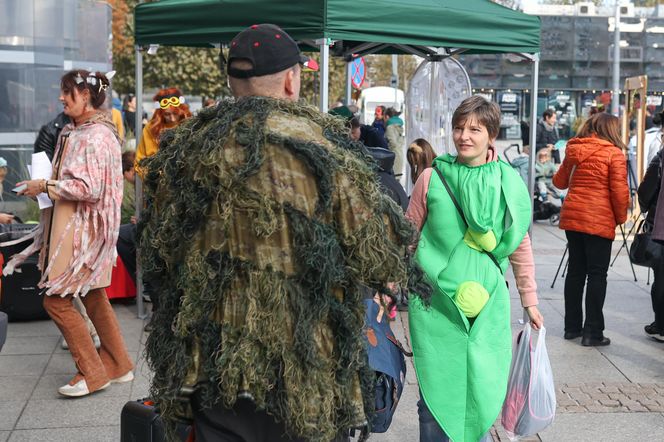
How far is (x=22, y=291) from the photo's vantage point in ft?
23.8

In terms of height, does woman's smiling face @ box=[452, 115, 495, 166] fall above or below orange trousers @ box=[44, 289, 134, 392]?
above

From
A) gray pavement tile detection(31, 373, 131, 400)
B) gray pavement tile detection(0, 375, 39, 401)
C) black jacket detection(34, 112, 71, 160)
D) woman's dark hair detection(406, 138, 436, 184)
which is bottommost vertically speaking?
gray pavement tile detection(0, 375, 39, 401)

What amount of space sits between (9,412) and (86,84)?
192 cm

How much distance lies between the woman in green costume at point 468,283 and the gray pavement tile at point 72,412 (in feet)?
6.85

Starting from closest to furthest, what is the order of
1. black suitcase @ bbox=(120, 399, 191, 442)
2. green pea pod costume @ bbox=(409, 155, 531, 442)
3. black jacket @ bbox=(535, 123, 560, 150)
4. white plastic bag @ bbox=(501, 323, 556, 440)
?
1. black suitcase @ bbox=(120, 399, 191, 442)
2. green pea pod costume @ bbox=(409, 155, 531, 442)
3. white plastic bag @ bbox=(501, 323, 556, 440)
4. black jacket @ bbox=(535, 123, 560, 150)

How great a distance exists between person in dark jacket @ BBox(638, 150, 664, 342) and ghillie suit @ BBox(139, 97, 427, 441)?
4523 millimetres

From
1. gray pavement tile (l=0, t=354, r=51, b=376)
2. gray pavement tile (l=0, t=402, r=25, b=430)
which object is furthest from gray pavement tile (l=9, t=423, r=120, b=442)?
gray pavement tile (l=0, t=354, r=51, b=376)

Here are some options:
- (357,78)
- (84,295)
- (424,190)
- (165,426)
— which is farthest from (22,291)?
(357,78)

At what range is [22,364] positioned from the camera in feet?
20.7

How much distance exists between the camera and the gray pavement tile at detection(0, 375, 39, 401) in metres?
5.61

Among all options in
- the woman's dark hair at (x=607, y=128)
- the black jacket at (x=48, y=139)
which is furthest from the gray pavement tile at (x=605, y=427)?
the black jacket at (x=48, y=139)

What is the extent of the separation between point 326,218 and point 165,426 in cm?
79

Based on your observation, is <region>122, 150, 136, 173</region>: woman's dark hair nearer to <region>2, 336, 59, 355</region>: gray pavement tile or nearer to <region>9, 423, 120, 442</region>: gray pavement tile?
<region>2, 336, 59, 355</region>: gray pavement tile

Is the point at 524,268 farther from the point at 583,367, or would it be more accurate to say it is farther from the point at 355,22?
the point at 355,22
